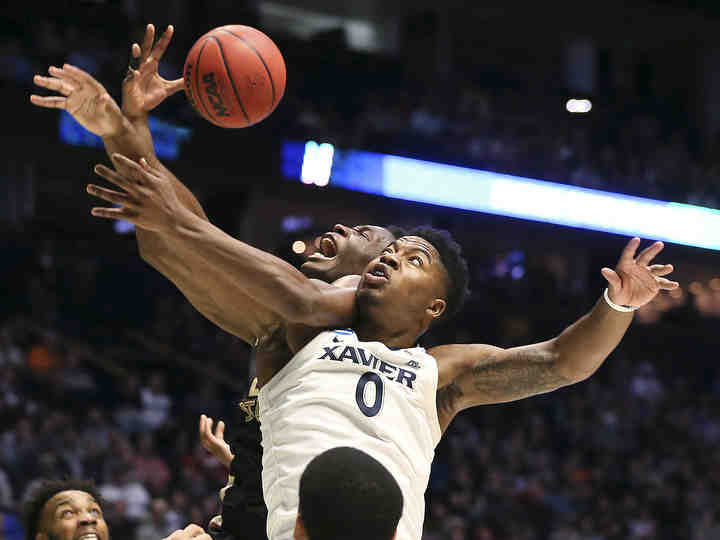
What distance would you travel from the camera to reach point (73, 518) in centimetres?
403

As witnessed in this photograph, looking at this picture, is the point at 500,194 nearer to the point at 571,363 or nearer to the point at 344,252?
the point at 344,252

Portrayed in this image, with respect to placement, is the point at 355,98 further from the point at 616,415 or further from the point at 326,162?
the point at 616,415

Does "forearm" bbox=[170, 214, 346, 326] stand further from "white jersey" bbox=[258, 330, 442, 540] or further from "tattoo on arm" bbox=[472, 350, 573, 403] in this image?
"tattoo on arm" bbox=[472, 350, 573, 403]

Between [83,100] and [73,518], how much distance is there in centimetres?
171

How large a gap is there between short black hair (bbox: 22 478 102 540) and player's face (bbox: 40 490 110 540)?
0.15 ft

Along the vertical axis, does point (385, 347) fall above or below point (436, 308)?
below

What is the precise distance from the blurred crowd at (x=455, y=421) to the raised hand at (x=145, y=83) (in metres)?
5.77

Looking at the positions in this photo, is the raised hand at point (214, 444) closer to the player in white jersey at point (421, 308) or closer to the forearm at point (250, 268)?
the player in white jersey at point (421, 308)

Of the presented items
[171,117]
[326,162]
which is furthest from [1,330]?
[326,162]

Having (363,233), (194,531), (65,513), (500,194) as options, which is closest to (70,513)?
(65,513)

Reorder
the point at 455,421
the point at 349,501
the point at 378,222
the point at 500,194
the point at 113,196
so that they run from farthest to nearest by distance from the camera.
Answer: the point at 378,222
the point at 500,194
the point at 455,421
the point at 113,196
the point at 349,501

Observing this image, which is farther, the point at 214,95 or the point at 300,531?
the point at 214,95

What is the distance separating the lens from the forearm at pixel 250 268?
291 centimetres

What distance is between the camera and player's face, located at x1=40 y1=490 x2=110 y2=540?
13.1 feet
